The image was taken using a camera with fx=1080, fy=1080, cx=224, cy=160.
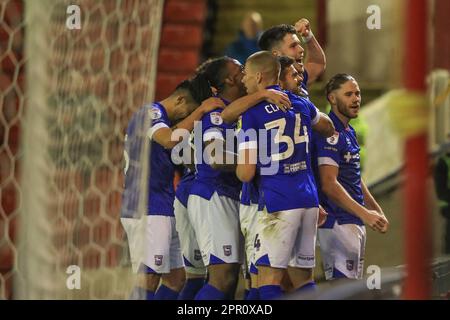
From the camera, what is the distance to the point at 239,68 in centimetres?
520

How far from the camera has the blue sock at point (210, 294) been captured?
4882 millimetres

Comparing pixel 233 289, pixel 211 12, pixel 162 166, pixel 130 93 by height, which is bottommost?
pixel 233 289

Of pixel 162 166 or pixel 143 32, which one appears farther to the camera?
pixel 162 166

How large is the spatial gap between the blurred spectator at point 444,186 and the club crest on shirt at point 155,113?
193 centimetres

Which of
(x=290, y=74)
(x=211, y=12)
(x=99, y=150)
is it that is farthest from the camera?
(x=211, y=12)

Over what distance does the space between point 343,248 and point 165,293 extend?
2.96 feet

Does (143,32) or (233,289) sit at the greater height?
(143,32)

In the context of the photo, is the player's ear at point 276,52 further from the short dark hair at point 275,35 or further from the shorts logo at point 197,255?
the shorts logo at point 197,255

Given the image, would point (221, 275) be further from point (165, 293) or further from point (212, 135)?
point (212, 135)

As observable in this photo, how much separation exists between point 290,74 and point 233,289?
1.03m

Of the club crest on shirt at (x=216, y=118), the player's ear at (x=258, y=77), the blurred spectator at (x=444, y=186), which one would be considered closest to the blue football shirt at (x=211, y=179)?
the club crest on shirt at (x=216, y=118)

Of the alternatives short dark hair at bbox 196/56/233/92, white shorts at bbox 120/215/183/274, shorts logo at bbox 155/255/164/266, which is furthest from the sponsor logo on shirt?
shorts logo at bbox 155/255/164/266

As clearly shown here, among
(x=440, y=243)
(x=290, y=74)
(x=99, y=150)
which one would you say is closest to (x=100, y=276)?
(x=99, y=150)
